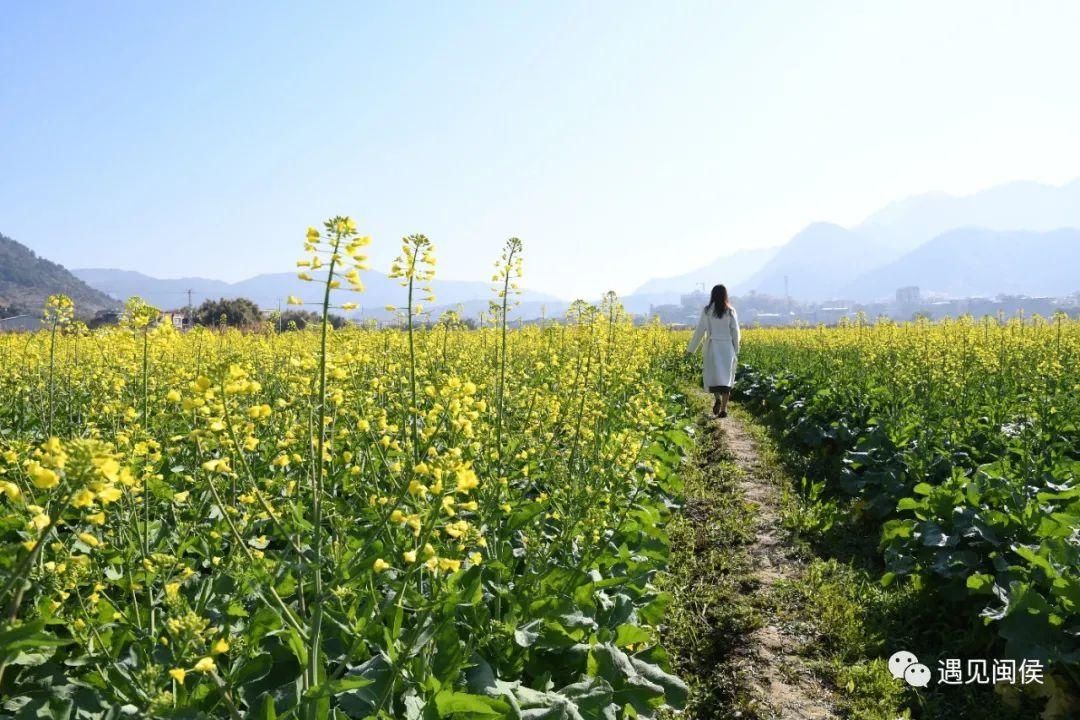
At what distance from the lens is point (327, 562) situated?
3168mm

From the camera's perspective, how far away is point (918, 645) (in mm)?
4637

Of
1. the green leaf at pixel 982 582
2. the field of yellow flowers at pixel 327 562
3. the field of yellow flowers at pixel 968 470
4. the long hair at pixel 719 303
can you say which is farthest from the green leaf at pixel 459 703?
the long hair at pixel 719 303

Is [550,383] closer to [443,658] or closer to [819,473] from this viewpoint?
[819,473]

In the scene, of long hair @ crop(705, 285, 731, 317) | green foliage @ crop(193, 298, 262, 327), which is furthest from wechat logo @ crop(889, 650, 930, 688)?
green foliage @ crop(193, 298, 262, 327)

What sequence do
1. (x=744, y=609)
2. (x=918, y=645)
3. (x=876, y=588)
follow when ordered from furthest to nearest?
(x=876, y=588) → (x=744, y=609) → (x=918, y=645)

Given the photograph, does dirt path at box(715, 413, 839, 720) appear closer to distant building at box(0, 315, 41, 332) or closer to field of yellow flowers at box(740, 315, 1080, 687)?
field of yellow flowers at box(740, 315, 1080, 687)

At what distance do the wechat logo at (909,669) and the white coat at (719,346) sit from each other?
8729 millimetres

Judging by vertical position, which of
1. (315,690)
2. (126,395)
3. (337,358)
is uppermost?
(337,358)

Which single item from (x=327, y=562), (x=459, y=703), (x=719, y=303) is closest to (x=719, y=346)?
(x=719, y=303)

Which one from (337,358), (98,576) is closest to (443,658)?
(337,358)

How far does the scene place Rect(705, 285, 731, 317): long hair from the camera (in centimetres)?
1295

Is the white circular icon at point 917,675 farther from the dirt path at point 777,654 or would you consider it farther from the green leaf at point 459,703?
the green leaf at point 459,703

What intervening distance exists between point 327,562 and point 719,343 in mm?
10849

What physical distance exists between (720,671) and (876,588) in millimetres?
1796
